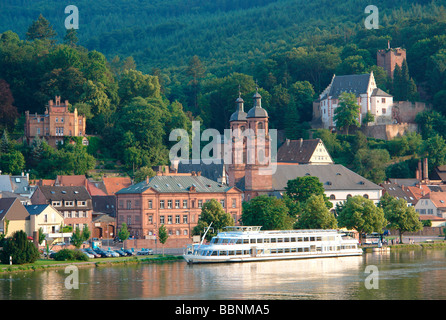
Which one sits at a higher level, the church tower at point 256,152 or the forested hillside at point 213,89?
the forested hillside at point 213,89

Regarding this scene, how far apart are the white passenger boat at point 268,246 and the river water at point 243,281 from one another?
2.02m

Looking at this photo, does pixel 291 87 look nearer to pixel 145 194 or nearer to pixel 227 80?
pixel 227 80

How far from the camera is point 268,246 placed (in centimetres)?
8875

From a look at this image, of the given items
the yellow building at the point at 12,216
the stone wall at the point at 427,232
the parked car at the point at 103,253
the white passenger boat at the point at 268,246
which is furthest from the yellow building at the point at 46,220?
the stone wall at the point at 427,232

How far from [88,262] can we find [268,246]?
57.1 ft

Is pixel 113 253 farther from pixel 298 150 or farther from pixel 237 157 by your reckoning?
pixel 298 150

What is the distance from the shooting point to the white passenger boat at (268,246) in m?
86.2

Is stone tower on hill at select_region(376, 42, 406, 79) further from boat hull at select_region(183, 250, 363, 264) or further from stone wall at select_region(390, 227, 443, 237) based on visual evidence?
boat hull at select_region(183, 250, 363, 264)

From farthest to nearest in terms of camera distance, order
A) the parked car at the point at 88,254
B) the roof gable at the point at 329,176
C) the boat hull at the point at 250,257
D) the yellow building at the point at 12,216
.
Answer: the roof gable at the point at 329,176 → the yellow building at the point at 12,216 → the boat hull at the point at 250,257 → the parked car at the point at 88,254

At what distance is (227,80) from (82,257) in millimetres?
79743

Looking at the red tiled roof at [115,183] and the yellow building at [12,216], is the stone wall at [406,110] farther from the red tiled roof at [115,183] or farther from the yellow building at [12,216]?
the yellow building at [12,216]

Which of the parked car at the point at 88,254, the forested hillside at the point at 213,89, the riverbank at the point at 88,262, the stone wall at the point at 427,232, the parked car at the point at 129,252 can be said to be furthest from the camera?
the forested hillside at the point at 213,89

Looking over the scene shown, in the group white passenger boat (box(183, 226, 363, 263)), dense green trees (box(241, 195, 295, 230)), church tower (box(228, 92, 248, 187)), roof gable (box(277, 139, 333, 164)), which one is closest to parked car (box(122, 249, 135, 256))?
white passenger boat (box(183, 226, 363, 263))

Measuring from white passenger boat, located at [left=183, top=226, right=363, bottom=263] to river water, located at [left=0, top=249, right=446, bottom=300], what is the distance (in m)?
2.02
